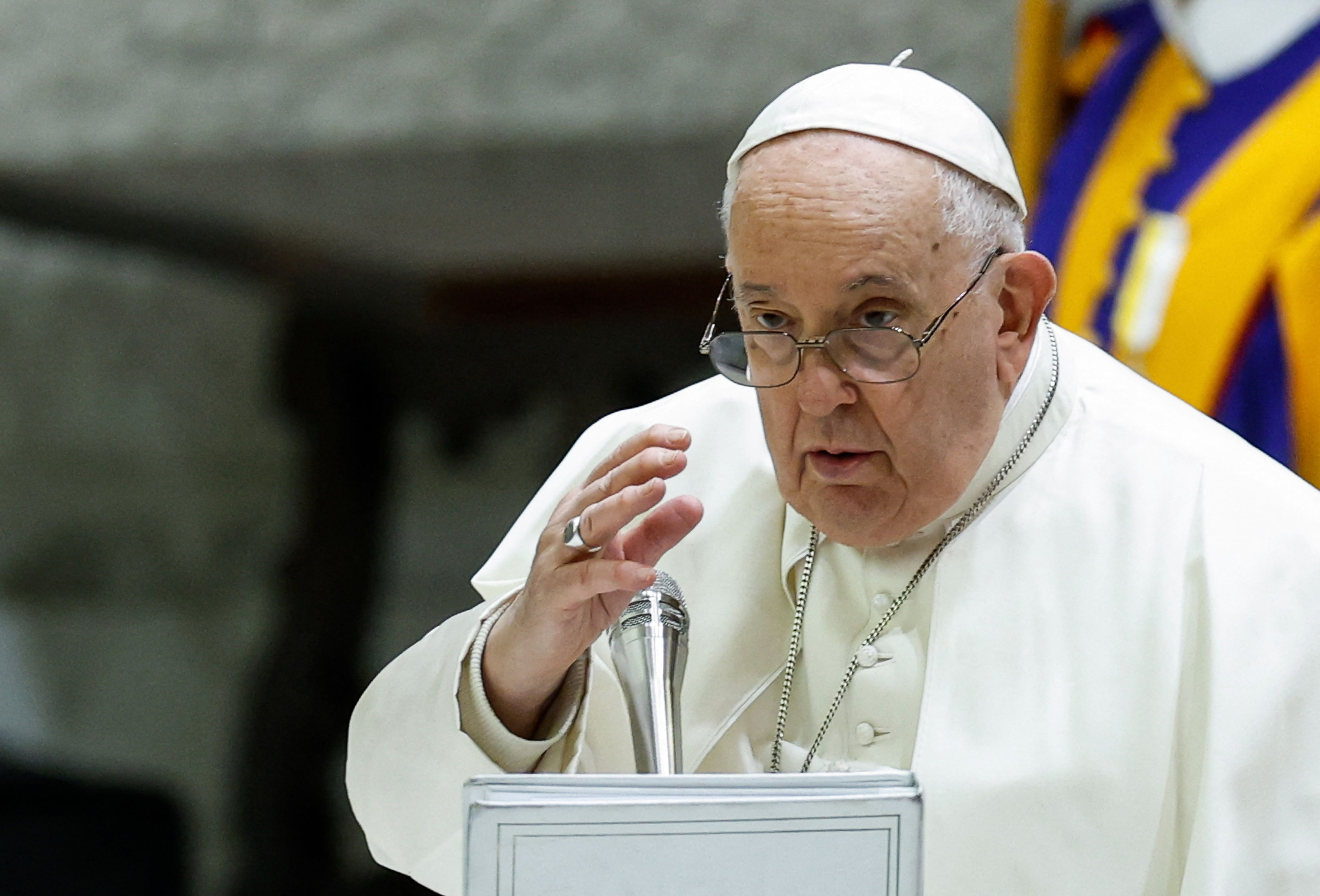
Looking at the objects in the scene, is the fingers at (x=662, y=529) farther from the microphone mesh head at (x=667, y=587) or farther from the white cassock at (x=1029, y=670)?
the white cassock at (x=1029, y=670)

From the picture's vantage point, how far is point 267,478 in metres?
3.62

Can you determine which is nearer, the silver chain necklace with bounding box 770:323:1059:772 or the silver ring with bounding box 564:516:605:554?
the silver ring with bounding box 564:516:605:554

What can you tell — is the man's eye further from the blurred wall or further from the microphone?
the blurred wall

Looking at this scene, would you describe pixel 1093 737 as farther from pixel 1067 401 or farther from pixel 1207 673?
pixel 1067 401

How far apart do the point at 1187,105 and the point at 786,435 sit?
1.82 m

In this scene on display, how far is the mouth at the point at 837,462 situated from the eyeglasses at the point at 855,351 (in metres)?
0.08

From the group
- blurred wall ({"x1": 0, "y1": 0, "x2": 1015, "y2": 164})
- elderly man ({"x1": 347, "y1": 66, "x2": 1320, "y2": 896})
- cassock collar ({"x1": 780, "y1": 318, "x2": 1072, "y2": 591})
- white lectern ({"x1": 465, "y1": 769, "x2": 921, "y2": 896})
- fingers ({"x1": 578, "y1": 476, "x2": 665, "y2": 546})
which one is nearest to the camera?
white lectern ({"x1": 465, "y1": 769, "x2": 921, "y2": 896})

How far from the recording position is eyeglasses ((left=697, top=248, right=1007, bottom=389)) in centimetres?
161

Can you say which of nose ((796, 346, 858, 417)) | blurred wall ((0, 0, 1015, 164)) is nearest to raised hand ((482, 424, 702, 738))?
nose ((796, 346, 858, 417))

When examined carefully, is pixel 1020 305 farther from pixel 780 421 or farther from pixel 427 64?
pixel 427 64

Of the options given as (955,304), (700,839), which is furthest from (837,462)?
(700,839)

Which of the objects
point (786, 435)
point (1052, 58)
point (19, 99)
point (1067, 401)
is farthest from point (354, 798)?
point (19, 99)

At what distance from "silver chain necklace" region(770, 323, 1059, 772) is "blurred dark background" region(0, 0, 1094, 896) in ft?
4.19

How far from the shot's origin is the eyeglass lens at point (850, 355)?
1607 mm
